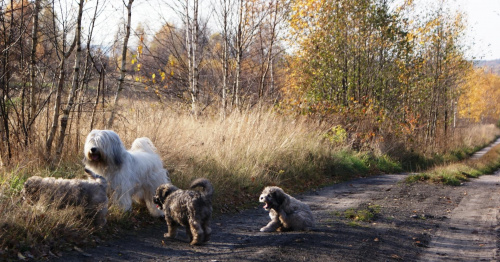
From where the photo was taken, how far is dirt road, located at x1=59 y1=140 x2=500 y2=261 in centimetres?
585

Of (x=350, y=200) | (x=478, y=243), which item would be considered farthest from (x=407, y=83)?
(x=478, y=243)

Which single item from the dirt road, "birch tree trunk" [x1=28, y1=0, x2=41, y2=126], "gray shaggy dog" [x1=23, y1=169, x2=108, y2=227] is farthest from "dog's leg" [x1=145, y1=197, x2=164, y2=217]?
"birch tree trunk" [x1=28, y1=0, x2=41, y2=126]

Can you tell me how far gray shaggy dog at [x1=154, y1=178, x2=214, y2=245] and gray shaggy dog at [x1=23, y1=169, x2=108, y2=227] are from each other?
843 millimetres

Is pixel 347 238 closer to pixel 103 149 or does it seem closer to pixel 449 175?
pixel 103 149

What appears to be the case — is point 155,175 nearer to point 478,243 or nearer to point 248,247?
point 248,247

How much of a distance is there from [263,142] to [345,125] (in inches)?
319

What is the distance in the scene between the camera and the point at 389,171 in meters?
17.5

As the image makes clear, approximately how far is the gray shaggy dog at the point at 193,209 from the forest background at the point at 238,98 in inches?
40.0

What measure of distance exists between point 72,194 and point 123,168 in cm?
100

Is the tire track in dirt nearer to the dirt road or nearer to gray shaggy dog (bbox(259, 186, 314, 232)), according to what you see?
the dirt road

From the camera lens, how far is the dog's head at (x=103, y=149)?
259 inches

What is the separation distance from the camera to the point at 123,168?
22.5ft

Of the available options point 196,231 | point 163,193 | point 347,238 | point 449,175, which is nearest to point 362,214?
point 347,238

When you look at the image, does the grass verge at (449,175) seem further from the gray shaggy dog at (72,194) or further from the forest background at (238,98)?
the gray shaggy dog at (72,194)
